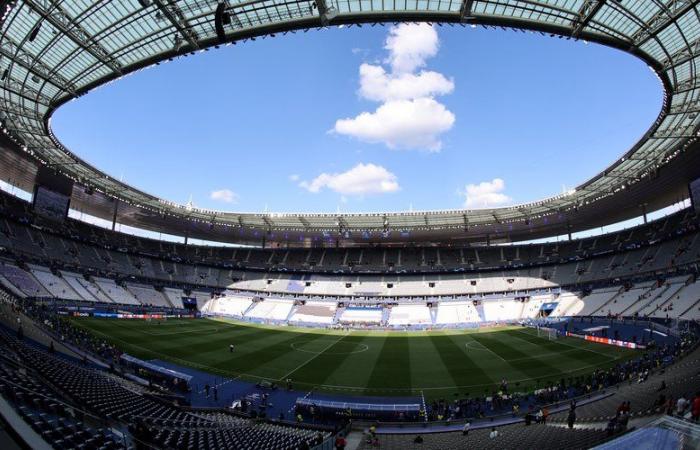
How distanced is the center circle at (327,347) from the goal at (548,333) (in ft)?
63.6

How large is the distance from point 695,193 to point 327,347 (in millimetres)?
50050

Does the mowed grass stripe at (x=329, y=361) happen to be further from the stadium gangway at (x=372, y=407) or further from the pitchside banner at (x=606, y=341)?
the pitchside banner at (x=606, y=341)

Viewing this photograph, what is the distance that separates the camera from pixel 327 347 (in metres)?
41.8

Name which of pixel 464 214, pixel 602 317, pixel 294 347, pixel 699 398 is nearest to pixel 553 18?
pixel 699 398

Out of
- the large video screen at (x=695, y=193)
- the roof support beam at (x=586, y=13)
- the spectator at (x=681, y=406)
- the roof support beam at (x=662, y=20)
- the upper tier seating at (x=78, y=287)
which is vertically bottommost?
the spectator at (x=681, y=406)

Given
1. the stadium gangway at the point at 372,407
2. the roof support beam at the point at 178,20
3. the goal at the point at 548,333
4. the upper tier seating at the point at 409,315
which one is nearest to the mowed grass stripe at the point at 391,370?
the stadium gangway at the point at 372,407

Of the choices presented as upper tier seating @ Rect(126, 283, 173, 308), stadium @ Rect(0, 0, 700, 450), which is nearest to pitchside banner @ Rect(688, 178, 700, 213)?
stadium @ Rect(0, 0, 700, 450)

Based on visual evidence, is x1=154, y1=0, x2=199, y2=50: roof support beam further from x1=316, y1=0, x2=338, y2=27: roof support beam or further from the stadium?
x1=316, y1=0, x2=338, y2=27: roof support beam

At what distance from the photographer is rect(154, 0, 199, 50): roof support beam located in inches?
938

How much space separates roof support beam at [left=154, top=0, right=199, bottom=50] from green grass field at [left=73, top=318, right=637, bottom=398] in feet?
73.5

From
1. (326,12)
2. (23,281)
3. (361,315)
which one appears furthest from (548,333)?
(23,281)

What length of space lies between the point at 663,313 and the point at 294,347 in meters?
39.1

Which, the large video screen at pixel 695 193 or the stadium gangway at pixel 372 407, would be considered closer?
the stadium gangway at pixel 372 407

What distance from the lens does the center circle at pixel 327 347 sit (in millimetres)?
39125
